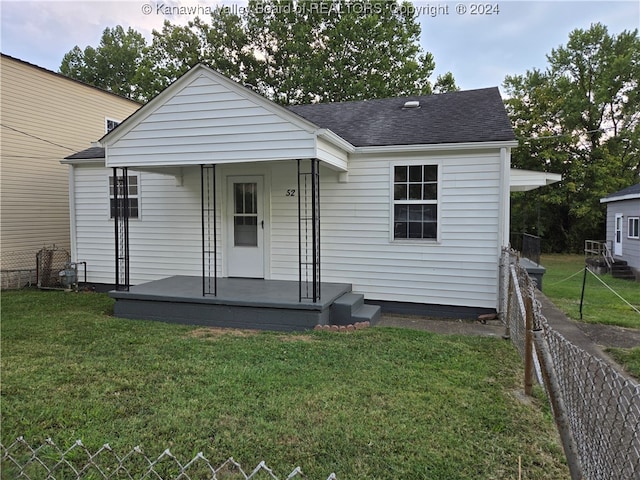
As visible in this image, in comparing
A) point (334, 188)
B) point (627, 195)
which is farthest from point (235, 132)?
point (627, 195)

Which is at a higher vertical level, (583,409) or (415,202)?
(415,202)

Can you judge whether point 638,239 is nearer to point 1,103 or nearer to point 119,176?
point 119,176

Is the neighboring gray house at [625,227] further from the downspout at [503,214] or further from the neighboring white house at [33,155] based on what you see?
the neighboring white house at [33,155]

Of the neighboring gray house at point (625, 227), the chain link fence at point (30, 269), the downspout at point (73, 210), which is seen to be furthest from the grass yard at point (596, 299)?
the chain link fence at point (30, 269)

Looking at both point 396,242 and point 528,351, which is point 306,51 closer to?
point 396,242

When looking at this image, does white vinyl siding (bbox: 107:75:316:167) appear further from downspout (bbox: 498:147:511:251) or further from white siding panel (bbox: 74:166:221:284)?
downspout (bbox: 498:147:511:251)

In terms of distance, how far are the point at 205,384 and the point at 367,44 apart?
848 inches

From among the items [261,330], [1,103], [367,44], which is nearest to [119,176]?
[1,103]

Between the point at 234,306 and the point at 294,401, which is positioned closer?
the point at 294,401

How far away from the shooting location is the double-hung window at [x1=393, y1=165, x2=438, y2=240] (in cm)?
700

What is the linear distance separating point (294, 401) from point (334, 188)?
4731 millimetres

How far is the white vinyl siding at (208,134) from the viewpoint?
19.8 ft

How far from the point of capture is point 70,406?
341cm

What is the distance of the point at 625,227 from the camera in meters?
15.9
